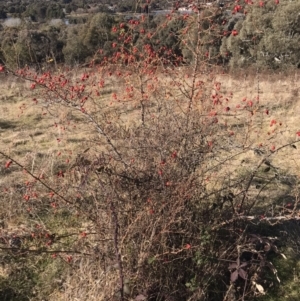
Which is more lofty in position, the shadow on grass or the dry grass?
the dry grass

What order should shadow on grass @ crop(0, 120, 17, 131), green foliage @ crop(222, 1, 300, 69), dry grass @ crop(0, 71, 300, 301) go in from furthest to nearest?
green foliage @ crop(222, 1, 300, 69) → shadow on grass @ crop(0, 120, 17, 131) → dry grass @ crop(0, 71, 300, 301)

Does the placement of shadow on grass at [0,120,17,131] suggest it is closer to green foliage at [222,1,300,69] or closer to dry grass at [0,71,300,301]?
dry grass at [0,71,300,301]

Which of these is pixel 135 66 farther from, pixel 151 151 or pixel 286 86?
pixel 286 86

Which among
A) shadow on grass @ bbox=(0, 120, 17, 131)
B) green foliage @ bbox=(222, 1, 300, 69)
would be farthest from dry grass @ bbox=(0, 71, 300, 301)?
green foliage @ bbox=(222, 1, 300, 69)

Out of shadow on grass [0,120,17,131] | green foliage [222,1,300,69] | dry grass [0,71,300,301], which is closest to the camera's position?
dry grass [0,71,300,301]

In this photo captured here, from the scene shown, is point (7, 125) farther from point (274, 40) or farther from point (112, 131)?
point (274, 40)

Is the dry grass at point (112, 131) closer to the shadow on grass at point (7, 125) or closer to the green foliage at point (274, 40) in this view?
the shadow on grass at point (7, 125)

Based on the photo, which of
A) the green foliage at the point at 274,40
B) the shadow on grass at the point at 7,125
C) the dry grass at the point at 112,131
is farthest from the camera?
the green foliage at the point at 274,40

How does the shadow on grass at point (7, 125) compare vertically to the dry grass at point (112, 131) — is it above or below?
below

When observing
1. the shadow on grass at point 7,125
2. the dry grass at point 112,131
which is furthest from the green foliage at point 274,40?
the shadow on grass at point 7,125

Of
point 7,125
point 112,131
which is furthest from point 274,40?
point 112,131

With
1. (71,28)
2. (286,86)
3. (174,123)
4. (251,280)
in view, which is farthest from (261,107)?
(71,28)

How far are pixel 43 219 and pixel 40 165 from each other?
1374 mm

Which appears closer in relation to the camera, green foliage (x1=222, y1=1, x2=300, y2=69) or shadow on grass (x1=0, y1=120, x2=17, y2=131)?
shadow on grass (x1=0, y1=120, x2=17, y2=131)
